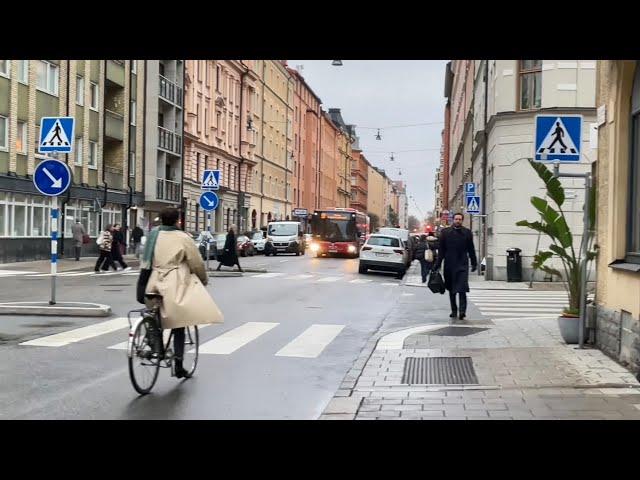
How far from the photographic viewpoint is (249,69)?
6931 centimetres

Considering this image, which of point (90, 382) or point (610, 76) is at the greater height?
point (610, 76)

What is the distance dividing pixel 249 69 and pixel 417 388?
63.7 meters

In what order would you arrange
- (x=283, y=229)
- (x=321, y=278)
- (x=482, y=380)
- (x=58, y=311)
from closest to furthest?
(x=482, y=380)
(x=58, y=311)
(x=321, y=278)
(x=283, y=229)

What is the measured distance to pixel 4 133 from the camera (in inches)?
1204

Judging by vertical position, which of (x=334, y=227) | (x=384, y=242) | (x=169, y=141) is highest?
(x=169, y=141)

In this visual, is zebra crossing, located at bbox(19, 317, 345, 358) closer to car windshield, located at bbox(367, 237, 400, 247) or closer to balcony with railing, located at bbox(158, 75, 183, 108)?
car windshield, located at bbox(367, 237, 400, 247)

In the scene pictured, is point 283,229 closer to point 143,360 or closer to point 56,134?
point 56,134

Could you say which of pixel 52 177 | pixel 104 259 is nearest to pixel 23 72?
pixel 104 259

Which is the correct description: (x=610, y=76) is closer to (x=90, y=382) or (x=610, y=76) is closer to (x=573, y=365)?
(x=573, y=365)

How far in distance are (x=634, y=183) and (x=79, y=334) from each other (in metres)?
7.40

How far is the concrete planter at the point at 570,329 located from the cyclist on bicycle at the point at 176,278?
5.11m

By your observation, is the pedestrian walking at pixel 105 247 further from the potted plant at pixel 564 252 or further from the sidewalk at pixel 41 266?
the potted plant at pixel 564 252

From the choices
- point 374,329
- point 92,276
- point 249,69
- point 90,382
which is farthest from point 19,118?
point 249,69

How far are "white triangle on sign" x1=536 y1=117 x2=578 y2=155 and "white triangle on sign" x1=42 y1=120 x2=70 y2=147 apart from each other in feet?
26.7
